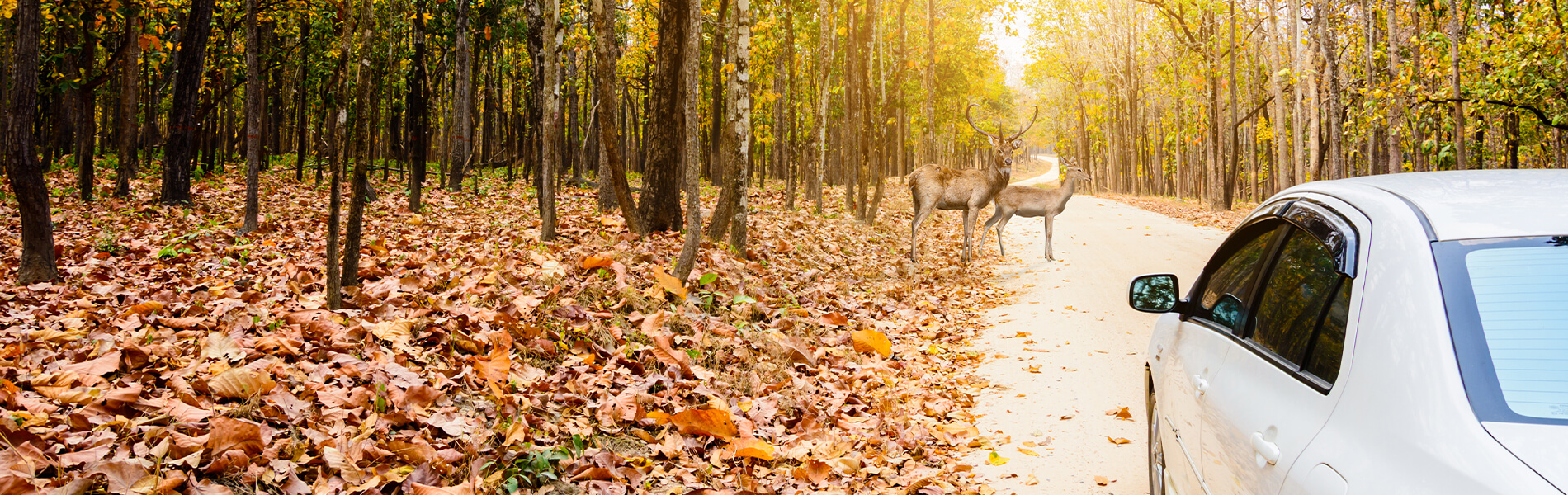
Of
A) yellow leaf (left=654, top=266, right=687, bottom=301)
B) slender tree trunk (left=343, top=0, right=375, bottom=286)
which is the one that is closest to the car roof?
yellow leaf (left=654, top=266, right=687, bottom=301)

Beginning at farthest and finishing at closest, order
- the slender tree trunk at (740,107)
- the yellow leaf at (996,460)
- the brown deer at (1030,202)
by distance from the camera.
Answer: the brown deer at (1030,202)
the slender tree trunk at (740,107)
the yellow leaf at (996,460)

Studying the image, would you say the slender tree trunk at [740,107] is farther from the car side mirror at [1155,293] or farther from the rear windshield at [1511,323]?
the rear windshield at [1511,323]

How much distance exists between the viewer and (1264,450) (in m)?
2.18

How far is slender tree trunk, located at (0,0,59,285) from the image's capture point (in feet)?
24.3

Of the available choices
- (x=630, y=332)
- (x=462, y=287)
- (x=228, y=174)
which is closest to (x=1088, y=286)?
(x=630, y=332)

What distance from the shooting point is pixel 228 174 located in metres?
21.5

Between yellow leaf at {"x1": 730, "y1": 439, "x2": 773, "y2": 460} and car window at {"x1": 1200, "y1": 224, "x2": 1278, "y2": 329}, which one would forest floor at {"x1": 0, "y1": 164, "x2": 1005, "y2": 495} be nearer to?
yellow leaf at {"x1": 730, "y1": 439, "x2": 773, "y2": 460}

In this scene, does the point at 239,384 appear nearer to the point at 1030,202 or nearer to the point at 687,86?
the point at 687,86

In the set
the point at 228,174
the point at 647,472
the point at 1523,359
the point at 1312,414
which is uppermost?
the point at 228,174

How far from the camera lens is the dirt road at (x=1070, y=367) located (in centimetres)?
510

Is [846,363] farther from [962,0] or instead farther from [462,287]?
[962,0]

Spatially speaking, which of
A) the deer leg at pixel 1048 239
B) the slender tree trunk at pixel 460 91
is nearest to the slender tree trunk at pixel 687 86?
the deer leg at pixel 1048 239

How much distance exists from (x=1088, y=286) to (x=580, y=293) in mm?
7031

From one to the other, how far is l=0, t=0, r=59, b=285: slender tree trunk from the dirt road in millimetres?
7959
